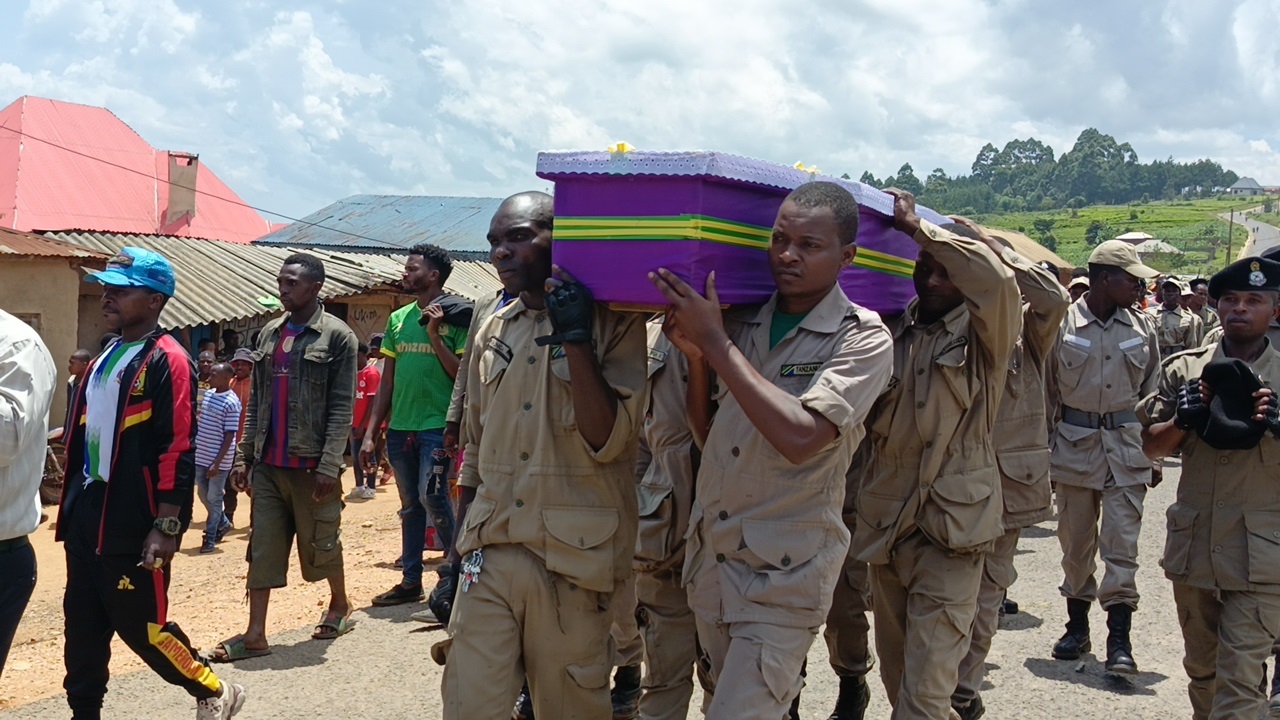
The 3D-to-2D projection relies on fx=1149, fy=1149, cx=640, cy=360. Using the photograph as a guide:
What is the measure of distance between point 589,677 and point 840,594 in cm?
175

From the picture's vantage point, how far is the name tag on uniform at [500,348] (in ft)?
13.2

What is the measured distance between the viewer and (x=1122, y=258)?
6.87 meters

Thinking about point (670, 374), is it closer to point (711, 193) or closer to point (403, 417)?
point (711, 193)

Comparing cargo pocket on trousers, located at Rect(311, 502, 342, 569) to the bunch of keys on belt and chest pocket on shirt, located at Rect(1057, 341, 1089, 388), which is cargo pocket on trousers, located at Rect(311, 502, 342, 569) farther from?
chest pocket on shirt, located at Rect(1057, 341, 1089, 388)

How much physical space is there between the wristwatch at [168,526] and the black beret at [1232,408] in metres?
4.34

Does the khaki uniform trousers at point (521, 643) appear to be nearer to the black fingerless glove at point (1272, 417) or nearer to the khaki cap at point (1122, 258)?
the black fingerless glove at point (1272, 417)

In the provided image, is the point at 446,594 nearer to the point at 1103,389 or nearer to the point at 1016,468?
the point at 1016,468

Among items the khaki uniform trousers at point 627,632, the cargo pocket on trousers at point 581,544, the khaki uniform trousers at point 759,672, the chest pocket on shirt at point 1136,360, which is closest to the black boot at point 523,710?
the khaki uniform trousers at point 627,632

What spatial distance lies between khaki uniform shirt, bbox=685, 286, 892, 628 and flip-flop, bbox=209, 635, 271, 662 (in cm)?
374

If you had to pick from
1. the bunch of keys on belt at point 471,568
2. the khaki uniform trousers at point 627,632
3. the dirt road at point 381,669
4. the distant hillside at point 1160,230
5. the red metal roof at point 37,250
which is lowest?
the dirt road at point 381,669

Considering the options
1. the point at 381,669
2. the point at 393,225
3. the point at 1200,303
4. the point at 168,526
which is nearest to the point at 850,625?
the point at 381,669

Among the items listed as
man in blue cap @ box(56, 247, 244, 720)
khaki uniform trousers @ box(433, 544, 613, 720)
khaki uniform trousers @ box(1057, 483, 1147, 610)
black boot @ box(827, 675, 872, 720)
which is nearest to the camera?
khaki uniform trousers @ box(433, 544, 613, 720)

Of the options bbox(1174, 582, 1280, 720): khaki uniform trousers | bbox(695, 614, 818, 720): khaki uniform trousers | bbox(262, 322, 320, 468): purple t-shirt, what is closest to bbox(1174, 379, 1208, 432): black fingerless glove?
bbox(1174, 582, 1280, 720): khaki uniform trousers

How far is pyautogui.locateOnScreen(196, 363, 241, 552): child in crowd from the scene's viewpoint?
11.0 meters
